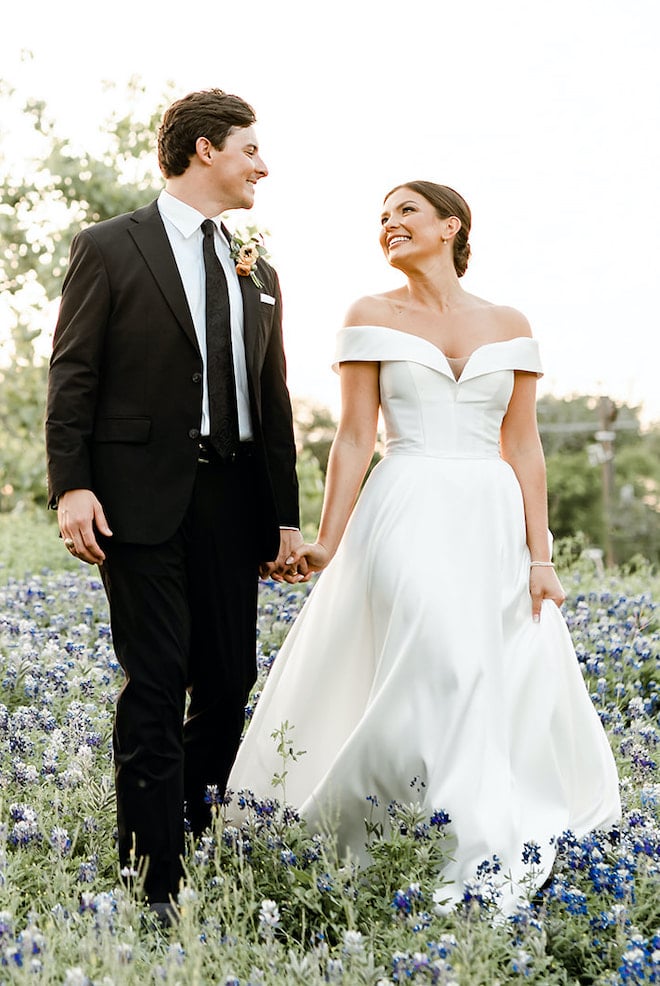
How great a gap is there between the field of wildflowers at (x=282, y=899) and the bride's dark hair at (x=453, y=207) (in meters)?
1.85

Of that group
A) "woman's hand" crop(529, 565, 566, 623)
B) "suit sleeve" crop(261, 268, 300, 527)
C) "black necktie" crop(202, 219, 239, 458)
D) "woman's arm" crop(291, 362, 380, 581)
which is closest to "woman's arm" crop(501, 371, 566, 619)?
"woman's hand" crop(529, 565, 566, 623)

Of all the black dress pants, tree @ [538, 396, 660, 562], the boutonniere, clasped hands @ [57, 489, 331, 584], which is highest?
the boutonniere

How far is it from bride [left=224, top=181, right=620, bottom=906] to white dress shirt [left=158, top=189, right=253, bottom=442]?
21.9 inches

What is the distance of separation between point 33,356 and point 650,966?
33.6 ft

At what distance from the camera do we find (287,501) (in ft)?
12.8

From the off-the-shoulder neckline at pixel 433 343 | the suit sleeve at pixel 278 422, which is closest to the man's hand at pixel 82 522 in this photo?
the suit sleeve at pixel 278 422

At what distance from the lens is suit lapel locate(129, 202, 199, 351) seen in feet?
11.4

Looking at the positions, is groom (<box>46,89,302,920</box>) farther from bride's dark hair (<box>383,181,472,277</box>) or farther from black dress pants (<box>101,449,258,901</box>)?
bride's dark hair (<box>383,181,472,277</box>)

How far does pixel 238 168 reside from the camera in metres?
3.64

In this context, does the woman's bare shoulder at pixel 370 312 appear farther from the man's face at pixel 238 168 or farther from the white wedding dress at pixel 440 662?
the man's face at pixel 238 168

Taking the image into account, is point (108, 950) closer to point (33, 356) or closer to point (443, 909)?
point (443, 909)

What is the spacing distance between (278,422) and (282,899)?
1421mm

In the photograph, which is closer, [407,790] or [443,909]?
[443,909]

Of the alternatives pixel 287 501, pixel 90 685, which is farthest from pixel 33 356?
pixel 287 501
